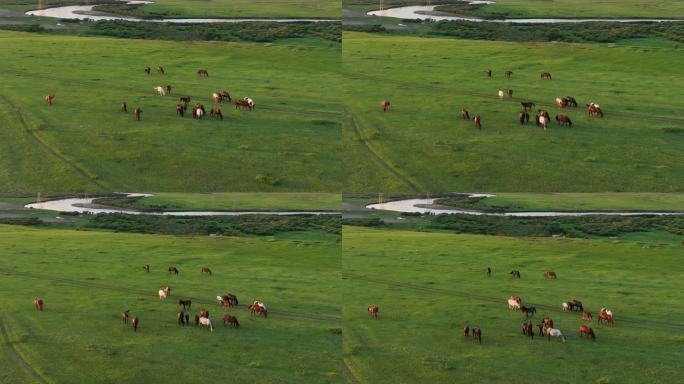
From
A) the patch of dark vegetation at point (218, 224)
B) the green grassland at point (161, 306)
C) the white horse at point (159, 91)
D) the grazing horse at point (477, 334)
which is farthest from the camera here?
the white horse at point (159, 91)

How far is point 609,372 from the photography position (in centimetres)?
4112

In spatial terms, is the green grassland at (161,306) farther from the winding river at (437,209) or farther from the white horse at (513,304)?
the white horse at (513,304)

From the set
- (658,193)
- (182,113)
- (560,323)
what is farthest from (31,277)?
(658,193)

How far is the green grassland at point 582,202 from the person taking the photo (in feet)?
152

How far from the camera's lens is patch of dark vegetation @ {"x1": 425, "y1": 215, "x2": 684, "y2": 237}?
1880 inches

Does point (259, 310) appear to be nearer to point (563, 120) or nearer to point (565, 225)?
point (565, 225)

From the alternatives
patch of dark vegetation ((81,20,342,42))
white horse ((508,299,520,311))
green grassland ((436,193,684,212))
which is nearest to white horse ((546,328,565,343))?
white horse ((508,299,520,311))

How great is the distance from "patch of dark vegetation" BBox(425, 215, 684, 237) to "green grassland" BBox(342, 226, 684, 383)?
0.32 metres

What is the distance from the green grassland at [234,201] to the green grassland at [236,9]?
8.15 meters

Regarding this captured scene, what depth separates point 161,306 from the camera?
4559cm

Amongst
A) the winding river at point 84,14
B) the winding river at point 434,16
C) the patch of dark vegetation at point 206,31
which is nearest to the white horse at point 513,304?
the winding river at point 434,16

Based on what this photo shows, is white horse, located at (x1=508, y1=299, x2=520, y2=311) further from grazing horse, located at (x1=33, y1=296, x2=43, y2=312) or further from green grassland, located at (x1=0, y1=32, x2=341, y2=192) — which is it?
grazing horse, located at (x1=33, y1=296, x2=43, y2=312)

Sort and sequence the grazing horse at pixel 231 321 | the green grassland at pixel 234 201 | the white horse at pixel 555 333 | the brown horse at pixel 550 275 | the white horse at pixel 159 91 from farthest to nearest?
1. the white horse at pixel 159 91
2. the brown horse at pixel 550 275
3. the green grassland at pixel 234 201
4. the grazing horse at pixel 231 321
5. the white horse at pixel 555 333

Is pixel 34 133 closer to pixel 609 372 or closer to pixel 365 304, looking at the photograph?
pixel 365 304
